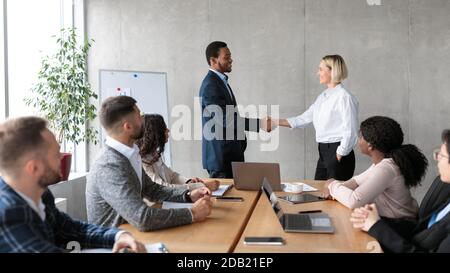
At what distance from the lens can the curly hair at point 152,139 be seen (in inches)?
125

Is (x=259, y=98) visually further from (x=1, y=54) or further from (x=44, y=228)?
(x=44, y=228)

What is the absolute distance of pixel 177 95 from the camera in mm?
5727

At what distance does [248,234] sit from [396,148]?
43.2 inches

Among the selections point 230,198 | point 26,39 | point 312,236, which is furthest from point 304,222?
point 26,39

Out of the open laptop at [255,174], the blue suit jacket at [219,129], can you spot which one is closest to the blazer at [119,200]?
the open laptop at [255,174]

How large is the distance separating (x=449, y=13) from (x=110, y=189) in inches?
182

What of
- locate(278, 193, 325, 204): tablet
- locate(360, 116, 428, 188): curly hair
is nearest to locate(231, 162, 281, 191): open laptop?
locate(278, 193, 325, 204): tablet

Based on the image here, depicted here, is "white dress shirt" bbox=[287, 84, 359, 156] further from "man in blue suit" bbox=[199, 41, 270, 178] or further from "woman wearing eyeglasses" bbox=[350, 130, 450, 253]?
"woman wearing eyeglasses" bbox=[350, 130, 450, 253]

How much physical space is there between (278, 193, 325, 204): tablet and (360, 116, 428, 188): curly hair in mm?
502

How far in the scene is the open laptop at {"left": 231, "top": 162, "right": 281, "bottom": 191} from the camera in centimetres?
327

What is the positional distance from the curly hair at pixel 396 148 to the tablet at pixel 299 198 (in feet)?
1.65

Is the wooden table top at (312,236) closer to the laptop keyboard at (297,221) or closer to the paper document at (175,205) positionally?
the laptop keyboard at (297,221)
